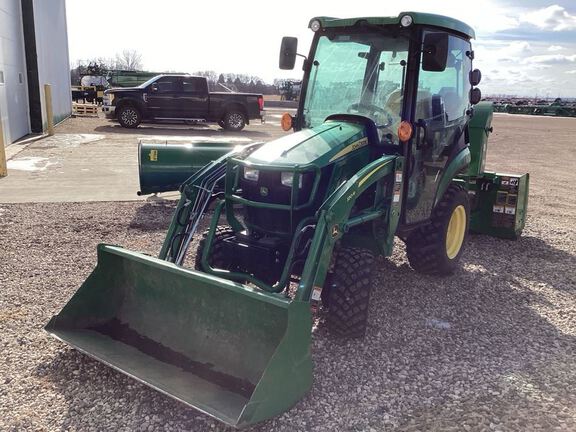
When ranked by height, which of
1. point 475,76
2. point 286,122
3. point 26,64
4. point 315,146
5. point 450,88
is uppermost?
Answer: point 26,64

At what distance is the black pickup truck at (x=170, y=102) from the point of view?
1909cm

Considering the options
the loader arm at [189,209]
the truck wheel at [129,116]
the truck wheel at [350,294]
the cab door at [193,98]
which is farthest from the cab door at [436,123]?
the truck wheel at [129,116]

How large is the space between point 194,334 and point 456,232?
3211 mm

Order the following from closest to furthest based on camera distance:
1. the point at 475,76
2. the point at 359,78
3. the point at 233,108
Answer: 1. the point at 359,78
2. the point at 475,76
3. the point at 233,108

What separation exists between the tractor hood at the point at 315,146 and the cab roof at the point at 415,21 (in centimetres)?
87

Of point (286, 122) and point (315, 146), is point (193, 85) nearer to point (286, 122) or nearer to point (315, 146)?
point (286, 122)

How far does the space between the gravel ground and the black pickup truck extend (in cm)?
1330

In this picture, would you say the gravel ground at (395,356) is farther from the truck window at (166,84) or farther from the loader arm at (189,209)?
the truck window at (166,84)

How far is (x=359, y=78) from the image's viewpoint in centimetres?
460

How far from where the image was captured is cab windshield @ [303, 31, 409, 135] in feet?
14.5

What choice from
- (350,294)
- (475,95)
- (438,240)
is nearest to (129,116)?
(475,95)

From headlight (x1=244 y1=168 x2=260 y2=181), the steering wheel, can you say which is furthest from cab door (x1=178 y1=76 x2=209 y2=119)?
headlight (x1=244 y1=168 x2=260 y2=181)

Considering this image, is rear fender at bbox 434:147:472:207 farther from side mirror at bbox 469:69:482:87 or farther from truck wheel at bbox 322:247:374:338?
truck wheel at bbox 322:247:374:338

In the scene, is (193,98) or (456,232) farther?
(193,98)
